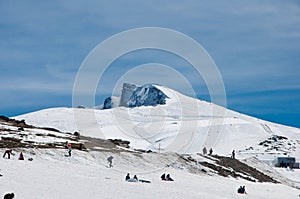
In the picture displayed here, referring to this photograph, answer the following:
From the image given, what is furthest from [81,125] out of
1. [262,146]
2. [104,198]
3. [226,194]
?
[104,198]

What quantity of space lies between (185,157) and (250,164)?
18.2m

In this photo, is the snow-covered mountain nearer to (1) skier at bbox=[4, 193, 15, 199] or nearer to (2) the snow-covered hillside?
(2) the snow-covered hillside

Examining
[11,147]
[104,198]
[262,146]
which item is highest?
[262,146]

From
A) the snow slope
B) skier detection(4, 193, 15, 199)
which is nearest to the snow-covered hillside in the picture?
the snow slope

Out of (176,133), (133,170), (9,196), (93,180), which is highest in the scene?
(176,133)

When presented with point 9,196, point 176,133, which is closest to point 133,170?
point 9,196

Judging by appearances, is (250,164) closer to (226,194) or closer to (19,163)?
(226,194)

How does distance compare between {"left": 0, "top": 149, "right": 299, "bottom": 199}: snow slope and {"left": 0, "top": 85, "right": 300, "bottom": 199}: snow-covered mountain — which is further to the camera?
{"left": 0, "top": 85, "right": 300, "bottom": 199}: snow-covered mountain

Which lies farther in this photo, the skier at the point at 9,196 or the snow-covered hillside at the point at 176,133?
the snow-covered hillside at the point at 176,133

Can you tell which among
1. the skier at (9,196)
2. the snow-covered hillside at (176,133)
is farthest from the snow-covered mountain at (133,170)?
the skier at (9,196)

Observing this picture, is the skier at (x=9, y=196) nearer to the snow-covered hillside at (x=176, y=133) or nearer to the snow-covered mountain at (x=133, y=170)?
the snow-covered mountain at (x=133, y=170)

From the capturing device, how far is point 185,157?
66.9m

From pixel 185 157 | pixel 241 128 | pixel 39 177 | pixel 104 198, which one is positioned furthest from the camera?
pixel 241 128

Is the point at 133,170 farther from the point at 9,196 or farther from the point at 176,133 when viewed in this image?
the point at 176,133
